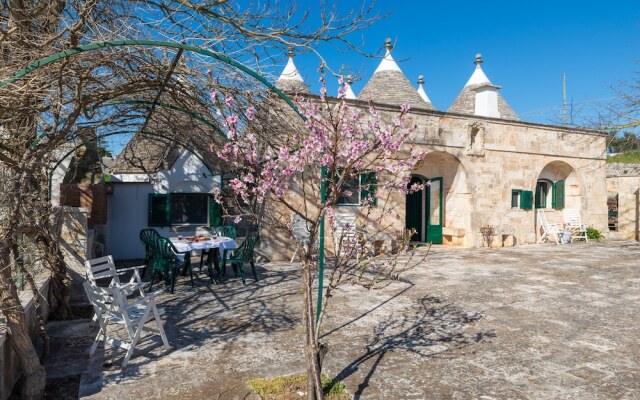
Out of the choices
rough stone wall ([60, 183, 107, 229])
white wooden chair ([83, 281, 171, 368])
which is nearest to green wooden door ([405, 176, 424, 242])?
rough stone wall ([60, 183, 107, 229])

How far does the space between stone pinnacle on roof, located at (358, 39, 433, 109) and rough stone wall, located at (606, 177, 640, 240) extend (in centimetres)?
821

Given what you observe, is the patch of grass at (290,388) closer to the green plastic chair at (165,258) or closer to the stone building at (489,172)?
the green plastic chair at (165,258)

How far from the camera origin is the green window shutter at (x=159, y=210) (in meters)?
11.9

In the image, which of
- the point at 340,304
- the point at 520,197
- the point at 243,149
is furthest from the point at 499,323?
the point at 520,197

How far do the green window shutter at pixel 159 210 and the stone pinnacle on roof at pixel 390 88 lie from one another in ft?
25.8

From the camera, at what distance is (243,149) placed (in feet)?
10.9

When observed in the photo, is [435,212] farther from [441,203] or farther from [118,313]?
[118,313]

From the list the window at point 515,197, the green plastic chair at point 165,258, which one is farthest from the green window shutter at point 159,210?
the window at point 515,197

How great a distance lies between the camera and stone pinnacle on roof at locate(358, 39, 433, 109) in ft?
53.1

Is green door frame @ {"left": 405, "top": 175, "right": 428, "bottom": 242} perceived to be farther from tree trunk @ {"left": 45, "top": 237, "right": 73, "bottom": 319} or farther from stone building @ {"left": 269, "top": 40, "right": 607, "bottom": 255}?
tree trunk @ {"left": 45, "top": 237, "right": 73, "bottom": 319}

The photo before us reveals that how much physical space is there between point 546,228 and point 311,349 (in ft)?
47.6

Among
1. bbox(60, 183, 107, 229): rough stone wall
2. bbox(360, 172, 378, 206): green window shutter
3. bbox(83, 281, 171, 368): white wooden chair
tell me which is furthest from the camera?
bbox(60, 183, 107, 229): rough stone wall

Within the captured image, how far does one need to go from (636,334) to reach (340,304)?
3586 millimetres

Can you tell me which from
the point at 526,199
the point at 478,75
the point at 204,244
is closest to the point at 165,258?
the point at 204,244
